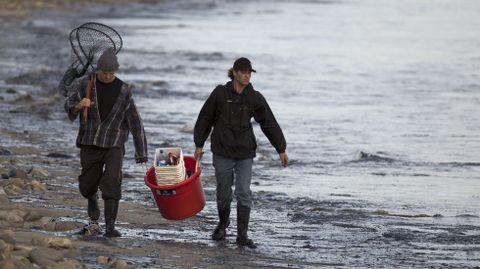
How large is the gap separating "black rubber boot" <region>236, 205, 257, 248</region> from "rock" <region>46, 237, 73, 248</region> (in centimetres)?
173

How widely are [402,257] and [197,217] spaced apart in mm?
2513

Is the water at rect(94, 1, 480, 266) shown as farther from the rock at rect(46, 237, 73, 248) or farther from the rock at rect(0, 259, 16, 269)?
the rock at rect(0, 259, 16, 269)

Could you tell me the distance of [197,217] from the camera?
12.2 meters

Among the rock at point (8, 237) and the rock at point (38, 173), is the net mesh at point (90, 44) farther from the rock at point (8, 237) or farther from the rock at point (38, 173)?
the rock at point (38, 173)

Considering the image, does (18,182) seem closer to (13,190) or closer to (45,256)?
(13,190)

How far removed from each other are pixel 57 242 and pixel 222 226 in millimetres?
1874

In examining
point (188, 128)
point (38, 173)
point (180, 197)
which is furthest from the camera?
point (188, 128)

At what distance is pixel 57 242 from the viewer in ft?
31.6

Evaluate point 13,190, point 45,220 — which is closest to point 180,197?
point 45,220

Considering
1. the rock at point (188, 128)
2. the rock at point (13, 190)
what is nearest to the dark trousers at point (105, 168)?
the rock at point (13, 190)

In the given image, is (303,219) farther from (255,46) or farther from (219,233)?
(255,46)

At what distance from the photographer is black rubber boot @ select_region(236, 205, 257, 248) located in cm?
1076

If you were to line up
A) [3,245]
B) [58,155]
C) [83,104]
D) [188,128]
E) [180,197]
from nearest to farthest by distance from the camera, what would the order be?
[3,245] → [83,104] → [180,197] → [58,155] → [188,128]

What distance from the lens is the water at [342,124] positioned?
1139 centimetres
